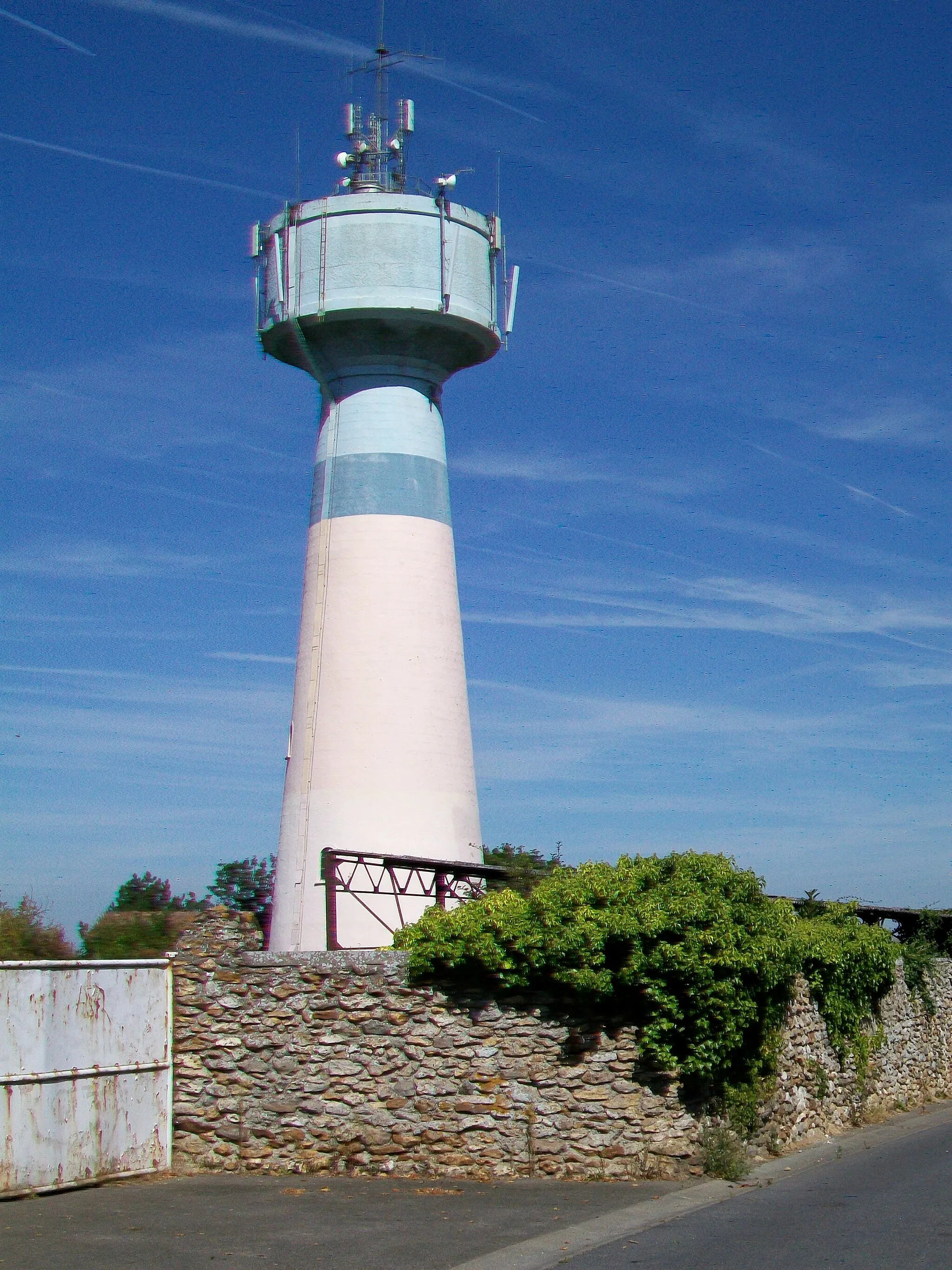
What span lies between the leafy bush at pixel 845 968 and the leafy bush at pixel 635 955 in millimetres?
2358

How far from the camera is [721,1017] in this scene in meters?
14.7

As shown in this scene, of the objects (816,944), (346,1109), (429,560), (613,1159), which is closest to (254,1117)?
(346,1109)

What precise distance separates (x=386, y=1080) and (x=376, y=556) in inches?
381

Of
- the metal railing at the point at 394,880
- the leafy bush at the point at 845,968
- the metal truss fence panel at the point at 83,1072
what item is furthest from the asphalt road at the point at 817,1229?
the metal truss fence panel at the point at 83,1072

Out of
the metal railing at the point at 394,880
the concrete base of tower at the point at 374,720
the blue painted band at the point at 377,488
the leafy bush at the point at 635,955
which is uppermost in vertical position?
the blue painted band at the point at 377,488

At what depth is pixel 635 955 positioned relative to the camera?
14.5 meters

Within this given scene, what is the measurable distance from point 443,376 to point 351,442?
2.29m

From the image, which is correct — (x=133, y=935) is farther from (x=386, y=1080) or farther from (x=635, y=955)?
(x=635, y=955)

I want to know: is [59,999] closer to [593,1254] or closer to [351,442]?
[593,1254]

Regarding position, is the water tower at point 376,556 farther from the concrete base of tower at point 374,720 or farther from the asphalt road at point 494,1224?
the asphalt road at point 494,1224

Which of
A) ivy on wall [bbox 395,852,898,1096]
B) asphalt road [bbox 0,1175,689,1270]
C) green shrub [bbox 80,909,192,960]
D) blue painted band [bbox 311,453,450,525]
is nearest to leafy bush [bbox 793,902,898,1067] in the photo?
ivy on wall [bbox 395,852,898,1096]

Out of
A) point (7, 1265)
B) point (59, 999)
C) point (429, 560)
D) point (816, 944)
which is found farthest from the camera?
point (429, 560)

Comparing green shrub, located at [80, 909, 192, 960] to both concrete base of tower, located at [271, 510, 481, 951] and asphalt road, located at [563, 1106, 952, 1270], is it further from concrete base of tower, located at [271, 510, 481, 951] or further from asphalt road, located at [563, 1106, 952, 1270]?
asphalt road, located at [563, 1106, 952, 1270]

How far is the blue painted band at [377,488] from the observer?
22672mm
